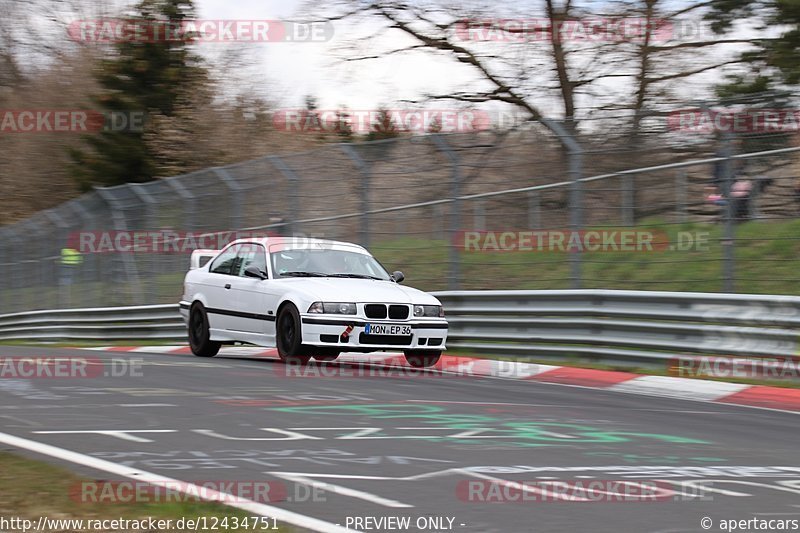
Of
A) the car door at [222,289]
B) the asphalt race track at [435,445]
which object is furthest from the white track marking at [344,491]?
the car door at [222,289]

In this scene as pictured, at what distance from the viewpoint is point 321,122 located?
32594mm

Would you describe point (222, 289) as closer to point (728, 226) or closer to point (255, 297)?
point (255, 297)

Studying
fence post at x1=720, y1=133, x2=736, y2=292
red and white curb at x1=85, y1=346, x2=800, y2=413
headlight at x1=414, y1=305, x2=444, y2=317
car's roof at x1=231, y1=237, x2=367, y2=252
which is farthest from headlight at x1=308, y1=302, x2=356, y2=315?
fence post at x1=720, y1=133, x2=736, y2=292

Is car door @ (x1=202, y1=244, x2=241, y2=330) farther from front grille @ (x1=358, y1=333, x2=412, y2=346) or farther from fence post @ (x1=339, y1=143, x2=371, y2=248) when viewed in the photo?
front grille @ (x1=358, y1=333, x2=412, y2=346)

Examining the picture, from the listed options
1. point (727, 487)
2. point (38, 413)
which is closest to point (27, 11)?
A: point (38, 413)

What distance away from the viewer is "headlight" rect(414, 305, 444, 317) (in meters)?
13.0

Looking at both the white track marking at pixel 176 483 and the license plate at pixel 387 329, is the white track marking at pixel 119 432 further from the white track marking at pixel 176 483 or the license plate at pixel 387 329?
the license plate at pixel 387 329

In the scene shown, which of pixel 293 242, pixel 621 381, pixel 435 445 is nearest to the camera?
pixel 435 445

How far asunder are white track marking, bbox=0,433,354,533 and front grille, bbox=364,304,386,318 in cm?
605

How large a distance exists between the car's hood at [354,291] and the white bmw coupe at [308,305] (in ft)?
0.04

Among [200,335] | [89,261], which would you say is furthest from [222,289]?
[89,261]

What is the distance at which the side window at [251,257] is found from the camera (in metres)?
14.1

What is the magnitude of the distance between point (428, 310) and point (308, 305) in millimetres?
1348

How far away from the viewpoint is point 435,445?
22.7ft
